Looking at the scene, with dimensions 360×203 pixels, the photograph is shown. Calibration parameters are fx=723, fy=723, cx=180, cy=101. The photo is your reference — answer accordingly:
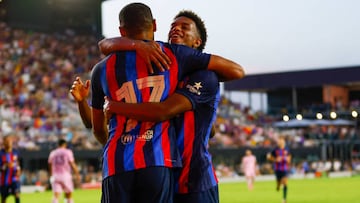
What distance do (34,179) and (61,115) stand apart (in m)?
A: 3.96

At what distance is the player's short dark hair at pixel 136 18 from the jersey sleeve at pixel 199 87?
457mm

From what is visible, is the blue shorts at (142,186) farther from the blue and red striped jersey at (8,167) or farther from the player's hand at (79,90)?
the blue and red striped jersey at (8,167)

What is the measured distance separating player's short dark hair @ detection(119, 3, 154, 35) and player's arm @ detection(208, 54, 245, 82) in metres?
0.49

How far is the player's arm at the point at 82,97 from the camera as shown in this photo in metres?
5.27

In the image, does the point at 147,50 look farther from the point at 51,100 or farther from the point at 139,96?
the point at 51,100

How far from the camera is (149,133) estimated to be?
184 inches

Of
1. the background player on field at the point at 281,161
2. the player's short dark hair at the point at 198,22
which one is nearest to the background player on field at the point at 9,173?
the background player on field at the point at 281,161

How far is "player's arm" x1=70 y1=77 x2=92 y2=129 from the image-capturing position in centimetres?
527

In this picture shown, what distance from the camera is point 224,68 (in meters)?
4.95

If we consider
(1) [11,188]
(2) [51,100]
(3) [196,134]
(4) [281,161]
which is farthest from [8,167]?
(2) [51,100]

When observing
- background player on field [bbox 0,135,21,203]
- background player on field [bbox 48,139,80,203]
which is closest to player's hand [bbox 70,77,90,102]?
background player on field [bbox 0,135,21,203]

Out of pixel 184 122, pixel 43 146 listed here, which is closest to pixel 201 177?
pixel 184 122

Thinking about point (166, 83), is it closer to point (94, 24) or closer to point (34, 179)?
point (34, 179)

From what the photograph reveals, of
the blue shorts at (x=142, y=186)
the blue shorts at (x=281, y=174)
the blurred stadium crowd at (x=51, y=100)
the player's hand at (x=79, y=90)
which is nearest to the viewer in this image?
the blue shorts at (x=142, y=186)
